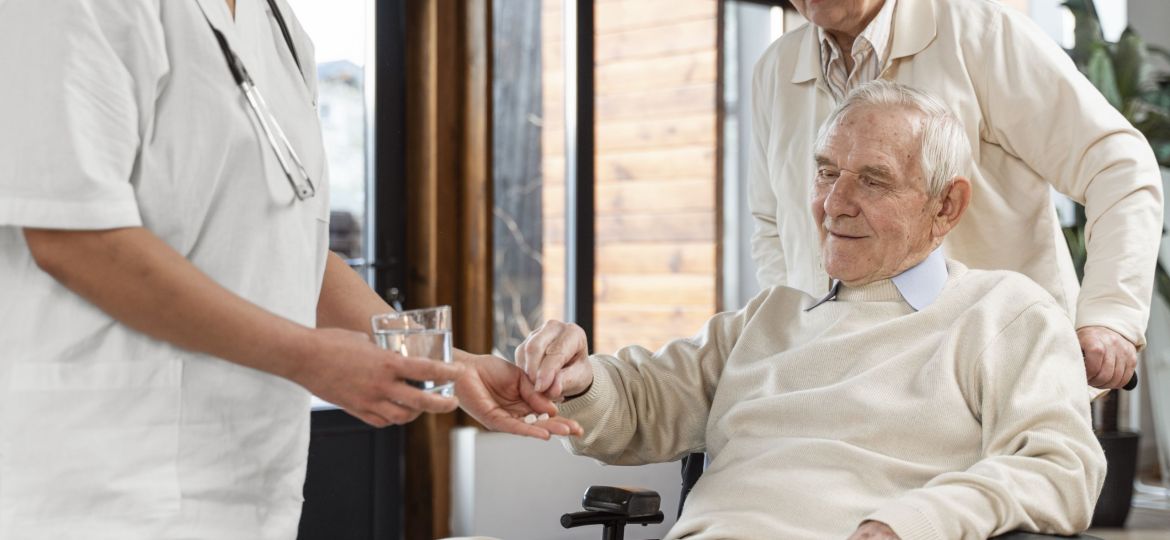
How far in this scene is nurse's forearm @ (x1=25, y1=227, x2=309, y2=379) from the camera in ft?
3.46

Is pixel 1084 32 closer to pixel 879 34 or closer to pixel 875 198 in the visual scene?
pixel 879 34

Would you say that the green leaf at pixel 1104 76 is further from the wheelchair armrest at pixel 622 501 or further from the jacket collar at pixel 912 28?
the wheelchair armrest at pixel 622 501

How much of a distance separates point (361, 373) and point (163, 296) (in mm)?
191

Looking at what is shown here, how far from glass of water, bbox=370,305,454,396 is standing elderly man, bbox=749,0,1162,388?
95cm

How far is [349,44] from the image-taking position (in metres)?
3.87

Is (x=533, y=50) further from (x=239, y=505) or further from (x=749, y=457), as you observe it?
(x=239, y=505)

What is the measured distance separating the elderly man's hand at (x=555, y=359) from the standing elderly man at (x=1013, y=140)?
0.50 meters

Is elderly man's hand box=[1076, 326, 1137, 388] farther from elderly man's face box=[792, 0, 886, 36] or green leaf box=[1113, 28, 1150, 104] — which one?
green leaf box=[1113, 28, 1150, 104]

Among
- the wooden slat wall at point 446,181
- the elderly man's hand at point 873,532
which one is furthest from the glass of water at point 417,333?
the wooden slat wall at point 446,181

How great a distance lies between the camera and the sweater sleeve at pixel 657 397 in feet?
6.35

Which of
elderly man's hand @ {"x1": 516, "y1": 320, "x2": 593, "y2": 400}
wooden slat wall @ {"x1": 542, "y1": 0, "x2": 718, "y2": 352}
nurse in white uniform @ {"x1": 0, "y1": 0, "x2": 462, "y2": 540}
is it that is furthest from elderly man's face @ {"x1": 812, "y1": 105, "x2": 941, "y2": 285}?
wooden slat wall @ {"x1": 542, "y1": 0, "x2": 718, "y2": 352}

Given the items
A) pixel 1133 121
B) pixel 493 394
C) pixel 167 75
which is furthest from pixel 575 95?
pixel 167 75

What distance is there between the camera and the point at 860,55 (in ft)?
7.22

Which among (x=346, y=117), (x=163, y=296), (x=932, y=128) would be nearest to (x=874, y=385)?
(x=932, y=128)
